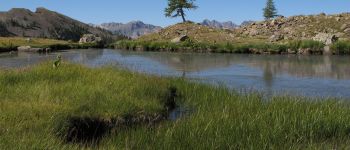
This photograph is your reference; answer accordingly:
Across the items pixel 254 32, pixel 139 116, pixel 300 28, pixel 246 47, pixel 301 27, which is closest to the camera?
pixel 139 116

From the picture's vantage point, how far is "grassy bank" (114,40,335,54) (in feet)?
209

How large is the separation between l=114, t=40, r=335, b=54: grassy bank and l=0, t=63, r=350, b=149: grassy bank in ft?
153

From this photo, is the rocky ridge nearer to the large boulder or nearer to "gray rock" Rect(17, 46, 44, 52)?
the large boulder

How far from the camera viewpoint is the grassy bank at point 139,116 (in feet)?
34.4

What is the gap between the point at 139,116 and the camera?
14.5 metres

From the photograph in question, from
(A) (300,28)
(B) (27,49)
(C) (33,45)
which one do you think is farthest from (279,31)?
(B) (27,49)

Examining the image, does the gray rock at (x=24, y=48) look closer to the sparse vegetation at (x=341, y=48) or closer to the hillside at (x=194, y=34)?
the hillside at (x=194, y=34)

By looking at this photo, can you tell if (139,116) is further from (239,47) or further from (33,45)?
(33,45)

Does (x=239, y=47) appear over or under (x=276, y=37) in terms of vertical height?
under

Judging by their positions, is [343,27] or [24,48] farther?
[343,27]

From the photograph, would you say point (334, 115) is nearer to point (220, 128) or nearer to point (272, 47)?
point (220, 128)

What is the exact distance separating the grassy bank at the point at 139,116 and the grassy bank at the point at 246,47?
46658 mm

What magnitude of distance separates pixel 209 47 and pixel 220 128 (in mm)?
59629

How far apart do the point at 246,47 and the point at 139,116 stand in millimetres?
52904
